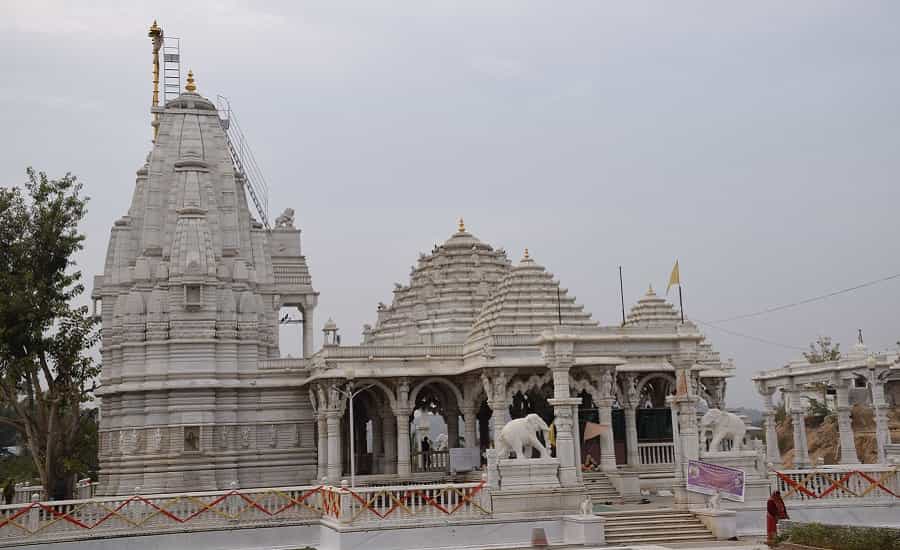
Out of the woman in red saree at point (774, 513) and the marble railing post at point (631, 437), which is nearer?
the woman in red saree at point (774, 513)

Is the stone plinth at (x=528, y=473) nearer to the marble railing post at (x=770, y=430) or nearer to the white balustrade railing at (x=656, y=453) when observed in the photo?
the white balustrade railing at (x=656, y=453)

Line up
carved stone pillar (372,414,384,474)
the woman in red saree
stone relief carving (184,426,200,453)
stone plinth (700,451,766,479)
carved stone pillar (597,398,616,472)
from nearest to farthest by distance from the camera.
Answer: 1. the woman in red saree
2. stone plinth (700,451,766,479)
3. carved stone pillar (597,398,616,472)
4. stone relief carving (184,426,200,453)
5. carved stone pillar (372,414,384,474)

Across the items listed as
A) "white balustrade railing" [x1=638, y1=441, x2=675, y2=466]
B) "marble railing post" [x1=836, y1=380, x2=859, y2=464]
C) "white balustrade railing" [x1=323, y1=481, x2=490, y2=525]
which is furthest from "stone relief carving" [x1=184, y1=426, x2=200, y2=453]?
"marble railing post" [x1=836, y1=380, x2=859, y2=464]

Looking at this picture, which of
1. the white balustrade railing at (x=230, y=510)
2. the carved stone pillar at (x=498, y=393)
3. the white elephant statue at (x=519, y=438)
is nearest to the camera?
the white balustrade railing at (x=230, y=510)

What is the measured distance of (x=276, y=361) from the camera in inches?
1500

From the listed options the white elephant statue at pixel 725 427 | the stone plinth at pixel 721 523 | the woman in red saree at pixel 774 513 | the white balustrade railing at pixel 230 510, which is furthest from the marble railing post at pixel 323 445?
the woman in red saree at pixel 774 513

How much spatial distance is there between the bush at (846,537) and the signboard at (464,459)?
1494 cm

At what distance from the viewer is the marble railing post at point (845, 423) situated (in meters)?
36.8

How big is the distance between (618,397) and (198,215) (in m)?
17.3

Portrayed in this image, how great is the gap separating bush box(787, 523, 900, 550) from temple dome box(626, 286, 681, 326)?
77.1ft

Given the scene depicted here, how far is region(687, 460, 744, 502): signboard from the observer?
2542cm

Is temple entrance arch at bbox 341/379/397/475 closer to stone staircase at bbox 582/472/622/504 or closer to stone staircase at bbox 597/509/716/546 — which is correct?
stone staircase at bbox 582/472/622/504

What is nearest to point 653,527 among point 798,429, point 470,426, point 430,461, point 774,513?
point 774,513

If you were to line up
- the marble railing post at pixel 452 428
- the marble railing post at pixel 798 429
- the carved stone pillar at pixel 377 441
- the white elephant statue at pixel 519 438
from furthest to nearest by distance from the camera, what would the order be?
the marble railing post at pixel 798 429 → the carved stone pillar at pixel 377 441 → the marble railing post at pixel 452 428 → the white elephant statue at pixel 519 438
